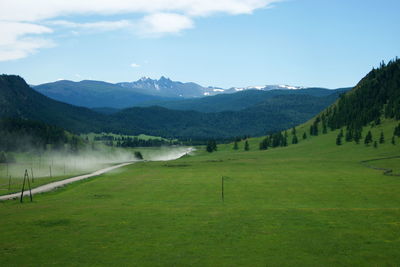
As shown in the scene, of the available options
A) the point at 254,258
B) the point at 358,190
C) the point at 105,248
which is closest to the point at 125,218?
the point at 105,248

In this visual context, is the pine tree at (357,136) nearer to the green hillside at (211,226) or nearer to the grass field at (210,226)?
the green hillside at (211,226)

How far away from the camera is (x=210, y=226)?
48062 mm

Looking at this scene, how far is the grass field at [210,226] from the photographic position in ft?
121

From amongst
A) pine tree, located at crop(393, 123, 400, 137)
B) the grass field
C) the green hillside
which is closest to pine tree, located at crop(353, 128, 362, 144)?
pine tree, located at crop(393, 123, 400, 137)

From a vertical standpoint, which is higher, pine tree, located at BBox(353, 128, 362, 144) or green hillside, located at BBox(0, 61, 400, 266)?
pine tree, located at BBox(353, 128, 362, 144)

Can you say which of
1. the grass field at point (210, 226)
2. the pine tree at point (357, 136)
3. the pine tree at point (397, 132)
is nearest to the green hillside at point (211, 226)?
the grass field at point (210, 226)

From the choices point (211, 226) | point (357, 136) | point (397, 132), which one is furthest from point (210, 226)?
point (357, 136)

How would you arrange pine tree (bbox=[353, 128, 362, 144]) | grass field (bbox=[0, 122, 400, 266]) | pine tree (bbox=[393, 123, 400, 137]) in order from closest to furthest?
grass field (bbox=[0, 122, 400, 266]) → pine tree (bbox=[393, 123, 400, 137]) → pine tree (bbox=[353, 128, 362, 144])

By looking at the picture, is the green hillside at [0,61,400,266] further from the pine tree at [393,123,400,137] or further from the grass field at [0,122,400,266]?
the pine tree at [393,123,400,137]

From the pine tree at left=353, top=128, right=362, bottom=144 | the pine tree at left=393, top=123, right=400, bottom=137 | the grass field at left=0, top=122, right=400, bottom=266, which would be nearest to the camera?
the grass field at left=0, top=122, right=400, bottom=266

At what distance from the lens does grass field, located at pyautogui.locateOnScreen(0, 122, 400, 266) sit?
3675 cm

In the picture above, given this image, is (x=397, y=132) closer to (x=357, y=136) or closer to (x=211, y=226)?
(x=357, y=136)

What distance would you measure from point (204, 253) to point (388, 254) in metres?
16.7

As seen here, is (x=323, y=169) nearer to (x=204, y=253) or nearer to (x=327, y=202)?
(x=327, y=202)
